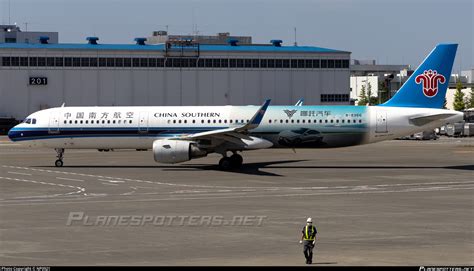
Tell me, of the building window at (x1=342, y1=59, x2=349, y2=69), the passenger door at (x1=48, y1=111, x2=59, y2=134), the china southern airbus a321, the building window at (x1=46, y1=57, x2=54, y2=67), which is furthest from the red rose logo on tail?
the building window at (x1=46, y1=57, x2=54, y2=67)

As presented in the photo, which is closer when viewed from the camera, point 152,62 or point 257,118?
point 257,118

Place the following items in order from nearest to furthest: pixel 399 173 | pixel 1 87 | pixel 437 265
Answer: pixel 437 265 → pixel 399 173 → pixel 1 87

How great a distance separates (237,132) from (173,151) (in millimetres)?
4293

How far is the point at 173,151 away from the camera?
2135 inches

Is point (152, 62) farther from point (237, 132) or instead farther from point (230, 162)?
point (237, 132)

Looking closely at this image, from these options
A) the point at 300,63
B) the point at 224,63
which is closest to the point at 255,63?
the point at 224,63

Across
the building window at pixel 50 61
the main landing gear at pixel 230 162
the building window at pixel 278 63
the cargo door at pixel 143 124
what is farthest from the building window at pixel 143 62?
the main landing gear at pixel 230 162

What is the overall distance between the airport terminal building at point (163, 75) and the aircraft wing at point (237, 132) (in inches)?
2659

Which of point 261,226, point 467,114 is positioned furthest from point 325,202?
point 467,114

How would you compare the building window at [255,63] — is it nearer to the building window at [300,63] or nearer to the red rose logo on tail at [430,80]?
the building window at [300,63]

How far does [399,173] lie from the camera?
54.3m

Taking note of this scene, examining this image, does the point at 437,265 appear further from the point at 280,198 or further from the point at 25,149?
the point at 25,149

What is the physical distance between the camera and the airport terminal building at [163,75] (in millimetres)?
120000

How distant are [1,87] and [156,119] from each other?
66810mm
